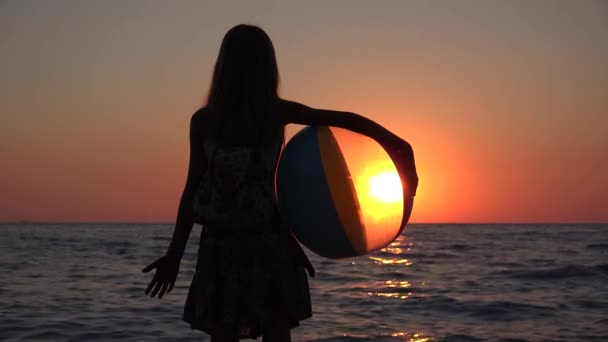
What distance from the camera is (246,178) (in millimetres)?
3186

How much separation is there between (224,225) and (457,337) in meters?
5.92

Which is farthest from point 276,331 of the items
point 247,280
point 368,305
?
point 368,305

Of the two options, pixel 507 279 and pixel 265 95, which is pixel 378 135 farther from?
pixel 507 279

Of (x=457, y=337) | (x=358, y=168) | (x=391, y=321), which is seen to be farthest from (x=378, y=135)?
(x=391, y=321)

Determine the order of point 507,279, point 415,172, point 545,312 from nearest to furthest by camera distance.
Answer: point 415,172 → point 545,312 → point 507,279

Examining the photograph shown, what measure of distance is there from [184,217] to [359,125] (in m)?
0.86

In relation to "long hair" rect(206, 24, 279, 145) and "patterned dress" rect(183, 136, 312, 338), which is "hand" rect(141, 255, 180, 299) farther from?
"long hair" rect(206, 24, 279, 145)

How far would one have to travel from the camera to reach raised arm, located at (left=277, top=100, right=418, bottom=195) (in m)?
3.23

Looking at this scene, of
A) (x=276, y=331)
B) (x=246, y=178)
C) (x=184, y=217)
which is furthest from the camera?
(x=184, y=217)

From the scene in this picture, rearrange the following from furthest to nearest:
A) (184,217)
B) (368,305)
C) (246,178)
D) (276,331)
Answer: (368,305) → (184,217) → (276,331) → (246,178)

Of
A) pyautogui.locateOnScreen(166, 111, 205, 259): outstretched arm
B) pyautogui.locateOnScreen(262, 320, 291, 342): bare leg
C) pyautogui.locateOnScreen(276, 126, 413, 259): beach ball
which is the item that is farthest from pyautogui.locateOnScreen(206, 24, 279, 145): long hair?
pyautogui.locateOnScreen(262, 320, 291, 342): bare leg

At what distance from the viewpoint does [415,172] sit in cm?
343

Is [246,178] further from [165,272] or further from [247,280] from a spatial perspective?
[165,272]

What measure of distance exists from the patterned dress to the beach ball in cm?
14
